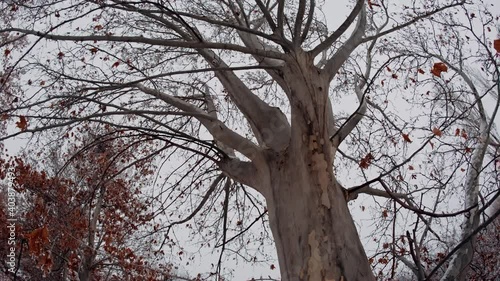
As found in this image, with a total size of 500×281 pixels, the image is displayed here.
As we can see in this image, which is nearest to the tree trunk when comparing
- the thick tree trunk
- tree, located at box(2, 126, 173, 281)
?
the thick tree trunk

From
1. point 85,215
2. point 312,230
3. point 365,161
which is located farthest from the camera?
point 85,215

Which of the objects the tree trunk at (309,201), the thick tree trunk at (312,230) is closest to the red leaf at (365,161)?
the tree trunk at (309,201)

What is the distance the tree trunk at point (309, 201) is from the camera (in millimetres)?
→ 2457

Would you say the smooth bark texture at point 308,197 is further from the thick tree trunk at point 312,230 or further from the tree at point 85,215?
the tree at point 85,215

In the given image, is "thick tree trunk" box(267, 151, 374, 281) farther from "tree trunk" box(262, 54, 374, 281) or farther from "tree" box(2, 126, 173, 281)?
"tree" box(2, 126, 173, 281)

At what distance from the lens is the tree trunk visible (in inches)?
96.7

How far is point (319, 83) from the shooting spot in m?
3.06

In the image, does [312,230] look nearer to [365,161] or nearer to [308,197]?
[308,197]

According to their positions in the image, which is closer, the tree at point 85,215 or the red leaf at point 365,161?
the red leaf at point 365,161

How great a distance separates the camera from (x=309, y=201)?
2613mm

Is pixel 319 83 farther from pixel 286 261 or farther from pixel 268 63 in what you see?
pixel 286 261

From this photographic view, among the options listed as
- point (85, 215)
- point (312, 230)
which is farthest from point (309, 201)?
point (85, 215)

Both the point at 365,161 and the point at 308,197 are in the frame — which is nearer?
the point at 308,197

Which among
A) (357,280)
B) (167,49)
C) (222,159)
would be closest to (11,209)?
(167,49)
